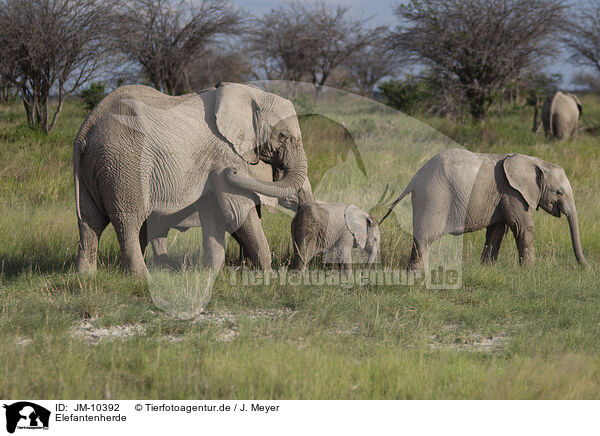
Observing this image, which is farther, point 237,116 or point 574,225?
point 574,225

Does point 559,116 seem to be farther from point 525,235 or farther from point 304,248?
point 304,248

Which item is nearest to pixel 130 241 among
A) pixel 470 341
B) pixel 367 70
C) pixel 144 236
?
pixel 144 236

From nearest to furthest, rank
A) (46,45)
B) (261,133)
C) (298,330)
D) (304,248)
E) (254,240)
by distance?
(298,330), (261,133), (254,240), (304,248), (46,45)

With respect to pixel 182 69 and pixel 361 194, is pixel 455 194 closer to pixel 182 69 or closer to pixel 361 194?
pixel 361 194

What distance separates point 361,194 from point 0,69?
9.37 meters

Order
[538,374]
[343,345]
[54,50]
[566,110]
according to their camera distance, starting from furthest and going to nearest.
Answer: [566,110] < [54,50] < [343,345] < [538,374]

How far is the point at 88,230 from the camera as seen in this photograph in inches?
179

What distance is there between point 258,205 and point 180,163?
0.92 m

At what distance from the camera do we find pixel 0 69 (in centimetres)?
1280

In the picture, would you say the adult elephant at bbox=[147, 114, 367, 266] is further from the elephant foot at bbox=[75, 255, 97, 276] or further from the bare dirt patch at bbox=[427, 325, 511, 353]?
the bare dirt patch at bbox=[427, 325, 511, 353]

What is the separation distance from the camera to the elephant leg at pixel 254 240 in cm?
480

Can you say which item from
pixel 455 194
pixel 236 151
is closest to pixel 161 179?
pixel 236 151

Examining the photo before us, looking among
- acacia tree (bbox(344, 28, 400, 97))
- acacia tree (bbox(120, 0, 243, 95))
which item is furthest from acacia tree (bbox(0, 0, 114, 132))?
acacia tree (bbox(344, 28, 400, 97))

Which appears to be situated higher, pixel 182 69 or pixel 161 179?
pixel 182 69
